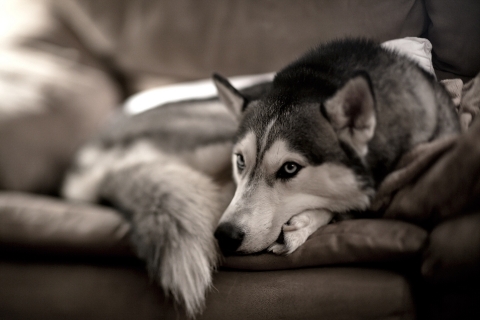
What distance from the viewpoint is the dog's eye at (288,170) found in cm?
112

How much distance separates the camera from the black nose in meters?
1.06

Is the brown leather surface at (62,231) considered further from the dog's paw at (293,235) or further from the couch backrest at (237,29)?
the couch backrest at (237,29)

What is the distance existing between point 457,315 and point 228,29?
1.63 m

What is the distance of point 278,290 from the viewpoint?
107 centimetres

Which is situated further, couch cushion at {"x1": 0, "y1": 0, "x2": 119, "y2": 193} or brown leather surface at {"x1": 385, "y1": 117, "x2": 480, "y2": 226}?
couch cushion at {"x1": 0, "y1": 0, "x2": 119, "y2": 193}

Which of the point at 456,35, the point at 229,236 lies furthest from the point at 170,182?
the point at 456,35

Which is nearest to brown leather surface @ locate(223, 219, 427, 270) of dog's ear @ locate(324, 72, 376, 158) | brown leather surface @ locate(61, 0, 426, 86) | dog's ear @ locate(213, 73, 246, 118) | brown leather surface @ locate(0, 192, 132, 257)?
dog's ear @ locate(324, 72, 376, 158)

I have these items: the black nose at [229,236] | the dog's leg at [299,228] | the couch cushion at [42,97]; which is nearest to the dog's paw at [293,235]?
the dog's leg at [299,228]

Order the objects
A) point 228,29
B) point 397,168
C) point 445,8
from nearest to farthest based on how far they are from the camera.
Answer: point 397,168
point 445,8
point 228,29

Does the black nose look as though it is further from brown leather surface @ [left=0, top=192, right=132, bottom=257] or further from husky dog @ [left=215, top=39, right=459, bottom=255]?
brown leather surface @ [left=0, top=192, right=132, bottom=257]

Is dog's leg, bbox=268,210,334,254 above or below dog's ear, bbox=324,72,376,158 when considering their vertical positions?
below

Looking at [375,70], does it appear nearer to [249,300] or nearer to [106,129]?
[249,300]

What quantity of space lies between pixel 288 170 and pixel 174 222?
37cm

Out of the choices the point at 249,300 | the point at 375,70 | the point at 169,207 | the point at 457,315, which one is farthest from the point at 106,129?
the point at 457,315
